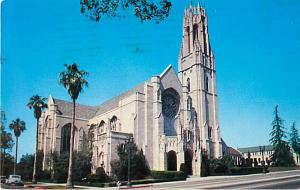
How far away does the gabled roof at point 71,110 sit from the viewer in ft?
131

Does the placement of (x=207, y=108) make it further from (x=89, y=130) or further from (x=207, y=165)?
(x=89, y=130)

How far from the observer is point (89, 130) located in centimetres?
4012

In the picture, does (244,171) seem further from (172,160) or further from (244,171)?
(172,160)

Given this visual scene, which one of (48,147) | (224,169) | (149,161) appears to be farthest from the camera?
(48,147)

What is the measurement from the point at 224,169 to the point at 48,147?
19.3 metres

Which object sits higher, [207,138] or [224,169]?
[207,138]

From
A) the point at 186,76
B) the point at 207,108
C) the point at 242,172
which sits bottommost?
the point at 242,172

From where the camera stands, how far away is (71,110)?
41062 millimetres

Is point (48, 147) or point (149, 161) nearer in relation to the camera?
point (149, 161)

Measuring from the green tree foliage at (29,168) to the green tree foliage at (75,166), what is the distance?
1.56 meters

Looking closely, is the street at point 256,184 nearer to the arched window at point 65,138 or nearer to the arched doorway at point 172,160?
the arched doorway at point 172,160

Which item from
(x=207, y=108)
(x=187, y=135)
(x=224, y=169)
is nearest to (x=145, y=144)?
(x=187, y=135)

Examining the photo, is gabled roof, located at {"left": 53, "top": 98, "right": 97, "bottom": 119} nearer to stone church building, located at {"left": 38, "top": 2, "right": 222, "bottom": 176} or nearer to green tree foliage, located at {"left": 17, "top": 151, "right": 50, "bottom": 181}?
stone church building, located at {"left": 38, "top": 2, "right": 222, "bottom": 176}

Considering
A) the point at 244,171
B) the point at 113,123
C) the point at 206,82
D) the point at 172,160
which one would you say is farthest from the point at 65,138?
the point at 244,171
